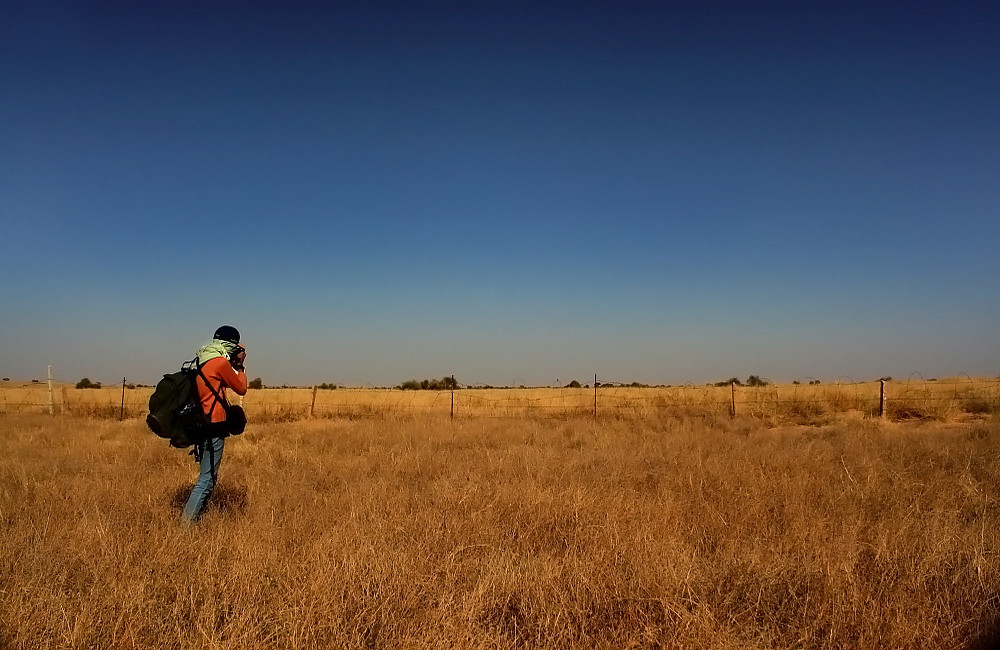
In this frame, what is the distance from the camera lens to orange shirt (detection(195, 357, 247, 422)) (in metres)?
5.45

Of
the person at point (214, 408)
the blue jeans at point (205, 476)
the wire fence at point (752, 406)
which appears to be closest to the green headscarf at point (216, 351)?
the person at point (214, 408)

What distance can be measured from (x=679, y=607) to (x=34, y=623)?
375cm

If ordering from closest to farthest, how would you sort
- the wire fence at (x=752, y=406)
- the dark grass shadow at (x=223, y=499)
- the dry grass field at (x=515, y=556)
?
the dry grass field at (x=515, y=556)
the dark grass shadow at (x=223, y=499)
the wire fence at (x=752, y=406)

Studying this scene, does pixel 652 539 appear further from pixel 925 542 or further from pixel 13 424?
pixel 13 424

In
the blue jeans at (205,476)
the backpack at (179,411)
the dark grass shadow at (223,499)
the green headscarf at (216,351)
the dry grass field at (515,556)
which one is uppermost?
the green headscarf at (216,351)

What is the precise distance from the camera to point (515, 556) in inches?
180

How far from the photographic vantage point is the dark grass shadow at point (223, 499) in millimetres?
6227

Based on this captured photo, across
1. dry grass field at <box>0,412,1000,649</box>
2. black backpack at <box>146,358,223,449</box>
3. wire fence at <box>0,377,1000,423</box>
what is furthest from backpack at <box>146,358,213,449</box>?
wire fence at <box>0,377,1000,423</box>

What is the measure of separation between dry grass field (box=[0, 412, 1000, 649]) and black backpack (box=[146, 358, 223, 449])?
0.85 m

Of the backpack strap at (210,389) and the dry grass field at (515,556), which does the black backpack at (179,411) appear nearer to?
the backpack strap at (210,389)

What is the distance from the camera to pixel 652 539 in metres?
4.79

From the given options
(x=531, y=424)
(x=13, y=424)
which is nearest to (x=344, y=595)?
(x=531, y=424)

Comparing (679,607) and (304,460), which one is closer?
(679,607)

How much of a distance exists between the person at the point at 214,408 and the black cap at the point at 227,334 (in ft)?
0.05
